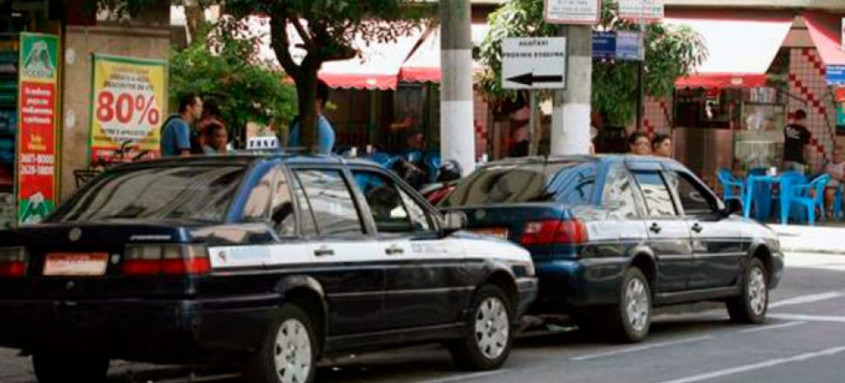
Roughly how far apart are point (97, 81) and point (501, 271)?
6056 mm

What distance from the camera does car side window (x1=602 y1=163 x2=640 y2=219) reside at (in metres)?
14.0

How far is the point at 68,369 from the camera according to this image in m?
11.0

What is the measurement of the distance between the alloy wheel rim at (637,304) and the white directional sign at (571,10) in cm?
410

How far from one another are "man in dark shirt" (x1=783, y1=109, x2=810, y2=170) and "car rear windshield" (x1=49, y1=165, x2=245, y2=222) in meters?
21.3

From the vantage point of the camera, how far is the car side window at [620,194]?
45.9 ft

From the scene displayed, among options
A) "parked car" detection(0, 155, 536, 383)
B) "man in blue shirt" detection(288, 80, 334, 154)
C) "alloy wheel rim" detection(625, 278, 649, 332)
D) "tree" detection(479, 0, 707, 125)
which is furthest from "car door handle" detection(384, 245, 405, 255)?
"tree" detection(479, 0, 707, 125)

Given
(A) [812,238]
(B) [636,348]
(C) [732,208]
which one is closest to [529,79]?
(C) [732,208]

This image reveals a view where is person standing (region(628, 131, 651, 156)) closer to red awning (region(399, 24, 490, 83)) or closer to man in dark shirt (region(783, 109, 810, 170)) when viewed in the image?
red awning (region(399, 24, 490, 83))

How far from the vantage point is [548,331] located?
15.5 m

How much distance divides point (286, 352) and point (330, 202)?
3.93 ft

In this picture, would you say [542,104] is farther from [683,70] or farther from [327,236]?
[327,236]

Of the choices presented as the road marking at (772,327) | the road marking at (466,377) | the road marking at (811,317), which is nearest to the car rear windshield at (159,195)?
the road marking at (466,377)

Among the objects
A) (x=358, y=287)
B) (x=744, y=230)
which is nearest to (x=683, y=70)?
(x=744, y=230)

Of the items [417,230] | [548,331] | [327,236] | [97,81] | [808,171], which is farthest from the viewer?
[808,171]
